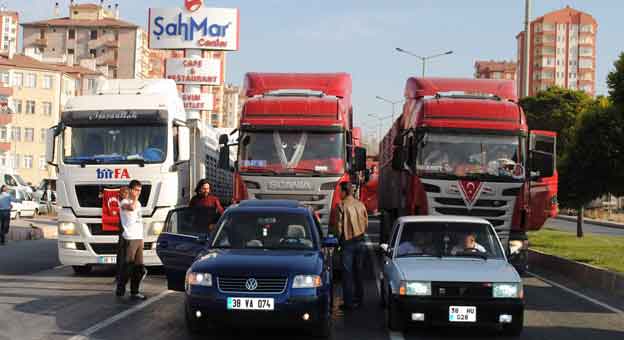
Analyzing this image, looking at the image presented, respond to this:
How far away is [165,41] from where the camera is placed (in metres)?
42.8

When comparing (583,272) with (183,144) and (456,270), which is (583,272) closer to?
(183,144)

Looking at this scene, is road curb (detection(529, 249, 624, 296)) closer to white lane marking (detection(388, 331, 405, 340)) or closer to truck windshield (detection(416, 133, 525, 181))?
truck windshield (detection(416, 133, 525, 181))

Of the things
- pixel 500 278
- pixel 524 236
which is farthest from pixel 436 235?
pixel 524 236

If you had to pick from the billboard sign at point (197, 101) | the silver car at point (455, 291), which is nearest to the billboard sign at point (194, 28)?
the billboard sign at point (197, 101)

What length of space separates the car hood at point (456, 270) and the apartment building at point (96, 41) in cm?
11458

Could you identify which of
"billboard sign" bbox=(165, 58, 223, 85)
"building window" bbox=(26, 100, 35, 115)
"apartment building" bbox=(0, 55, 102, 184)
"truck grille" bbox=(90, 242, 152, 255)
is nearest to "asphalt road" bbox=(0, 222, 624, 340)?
"truck grille" bbox=(90, 242, 152, 255)

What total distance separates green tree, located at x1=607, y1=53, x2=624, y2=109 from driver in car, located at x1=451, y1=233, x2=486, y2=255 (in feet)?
26.8

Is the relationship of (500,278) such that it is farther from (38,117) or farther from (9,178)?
(38,117)

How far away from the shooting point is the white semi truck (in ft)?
54.6

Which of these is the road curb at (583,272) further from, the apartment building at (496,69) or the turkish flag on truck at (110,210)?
the apartment building at (496,69)

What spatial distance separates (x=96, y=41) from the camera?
420 ft

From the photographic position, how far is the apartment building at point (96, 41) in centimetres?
12706

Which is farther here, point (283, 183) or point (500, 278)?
point (283, 183)

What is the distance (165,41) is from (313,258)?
111 feet
